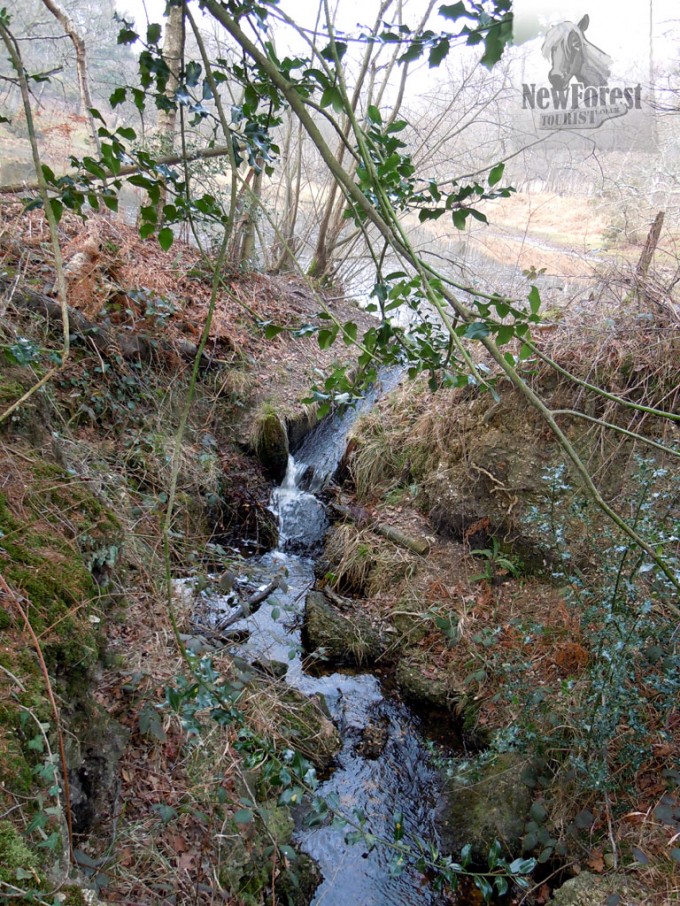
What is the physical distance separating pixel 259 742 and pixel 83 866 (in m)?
0.66

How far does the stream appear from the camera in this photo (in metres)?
3.13

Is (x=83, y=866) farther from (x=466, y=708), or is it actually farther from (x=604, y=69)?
(x=604, y=69)

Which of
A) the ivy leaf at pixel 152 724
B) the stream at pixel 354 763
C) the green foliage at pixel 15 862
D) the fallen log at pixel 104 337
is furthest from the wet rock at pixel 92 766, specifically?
the fallen log at pixel 104 337

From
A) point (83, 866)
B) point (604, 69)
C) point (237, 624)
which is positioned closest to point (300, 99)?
point (83, 866)

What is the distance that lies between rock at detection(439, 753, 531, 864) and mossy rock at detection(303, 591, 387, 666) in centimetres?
121

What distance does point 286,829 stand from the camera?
285cm

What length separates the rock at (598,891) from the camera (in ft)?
8.28

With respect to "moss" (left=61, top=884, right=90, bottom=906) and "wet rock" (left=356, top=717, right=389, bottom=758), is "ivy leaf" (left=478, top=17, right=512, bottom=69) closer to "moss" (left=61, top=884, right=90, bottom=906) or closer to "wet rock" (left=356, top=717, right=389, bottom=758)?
"moss" (left=61, top=884, right=90, bottom=906)

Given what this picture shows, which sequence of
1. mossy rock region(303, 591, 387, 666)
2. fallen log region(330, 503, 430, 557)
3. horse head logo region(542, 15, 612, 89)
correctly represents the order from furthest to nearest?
horse head logo region(542, 15, 612, 89) → fallen log region(330, 503, 430, 557) → mossy rock region(303, 591, 387, 666)

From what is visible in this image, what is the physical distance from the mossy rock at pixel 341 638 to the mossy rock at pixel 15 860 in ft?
10.5

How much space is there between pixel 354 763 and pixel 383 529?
83.0 inches

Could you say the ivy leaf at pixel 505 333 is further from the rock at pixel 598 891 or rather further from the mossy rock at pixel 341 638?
the mossy rock at pixel 341 638

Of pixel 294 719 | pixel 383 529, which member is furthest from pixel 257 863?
pixel 383 529

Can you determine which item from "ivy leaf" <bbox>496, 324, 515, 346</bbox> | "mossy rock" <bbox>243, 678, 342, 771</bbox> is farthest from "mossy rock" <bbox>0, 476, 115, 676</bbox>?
"ivy leaf" <bbox>496, 324, 515, 346</bbox>
